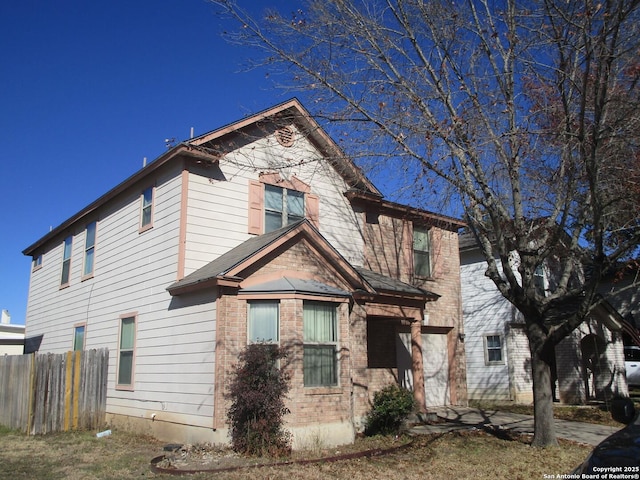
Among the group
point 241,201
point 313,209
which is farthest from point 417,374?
point 241,201

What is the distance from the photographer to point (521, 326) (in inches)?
796

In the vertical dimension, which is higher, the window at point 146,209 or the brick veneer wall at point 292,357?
the window at point 146,209

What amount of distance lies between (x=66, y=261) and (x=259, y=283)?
10729mm

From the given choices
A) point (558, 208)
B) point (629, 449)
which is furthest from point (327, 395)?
point (629, 449)

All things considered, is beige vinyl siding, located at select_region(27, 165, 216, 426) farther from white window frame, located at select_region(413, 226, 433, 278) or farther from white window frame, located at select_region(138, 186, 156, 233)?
white window frame, located at select_region(413, 226, 433, 278)

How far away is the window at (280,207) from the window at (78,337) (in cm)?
749

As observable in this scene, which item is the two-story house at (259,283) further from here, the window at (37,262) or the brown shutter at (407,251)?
the window at (37,262)

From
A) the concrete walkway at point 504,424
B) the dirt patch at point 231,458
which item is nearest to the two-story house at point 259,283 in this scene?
the dirt patch at point 231,458

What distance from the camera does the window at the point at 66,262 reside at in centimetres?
1895

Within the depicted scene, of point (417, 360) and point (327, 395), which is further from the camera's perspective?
point (417, 360)

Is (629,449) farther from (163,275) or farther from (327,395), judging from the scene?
(163,275)

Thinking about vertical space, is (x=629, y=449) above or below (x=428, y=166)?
below

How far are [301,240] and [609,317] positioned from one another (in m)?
13.6

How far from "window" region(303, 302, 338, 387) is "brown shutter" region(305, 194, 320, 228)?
332 centimetres
